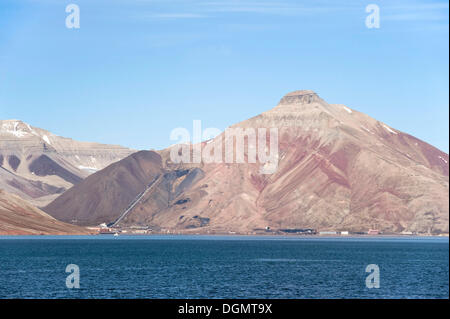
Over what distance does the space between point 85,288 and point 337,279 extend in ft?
154

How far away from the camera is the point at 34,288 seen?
4183 inches
